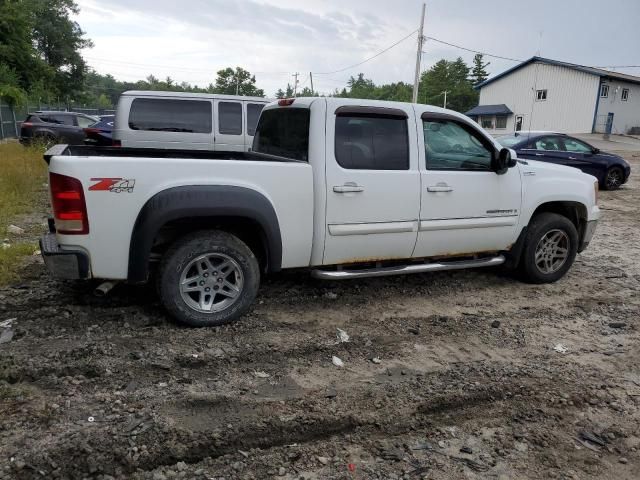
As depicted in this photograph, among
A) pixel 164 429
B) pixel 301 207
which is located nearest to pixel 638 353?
pixel 301 207

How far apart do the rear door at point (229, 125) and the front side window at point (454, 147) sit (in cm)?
560

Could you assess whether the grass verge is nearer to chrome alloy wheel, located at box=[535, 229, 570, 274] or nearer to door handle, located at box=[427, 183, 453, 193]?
door handle, located at box=[427, 183, 453, 193]

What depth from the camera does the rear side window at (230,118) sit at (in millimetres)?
9867

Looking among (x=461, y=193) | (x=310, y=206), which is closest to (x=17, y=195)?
(x=310, y=206)

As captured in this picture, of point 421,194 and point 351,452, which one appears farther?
point 421,194

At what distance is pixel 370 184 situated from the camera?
452cm

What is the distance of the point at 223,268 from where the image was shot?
4.20 m

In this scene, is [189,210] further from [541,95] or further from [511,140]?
[541,95]

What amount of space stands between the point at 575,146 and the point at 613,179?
5.08 feet

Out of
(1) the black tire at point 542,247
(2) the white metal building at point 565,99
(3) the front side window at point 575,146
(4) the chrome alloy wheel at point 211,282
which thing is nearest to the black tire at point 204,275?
(4) the chrome alloy wheel at point 211,282

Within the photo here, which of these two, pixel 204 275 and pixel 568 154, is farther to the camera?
pixel 568 154

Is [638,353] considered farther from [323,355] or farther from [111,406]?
[111,406]

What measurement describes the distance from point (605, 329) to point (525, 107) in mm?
44862

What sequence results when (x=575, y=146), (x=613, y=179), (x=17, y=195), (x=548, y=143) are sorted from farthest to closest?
(x=613, y=179) → (x=575, y=146) → (x=548, y=143) → (x=17, y=195)
